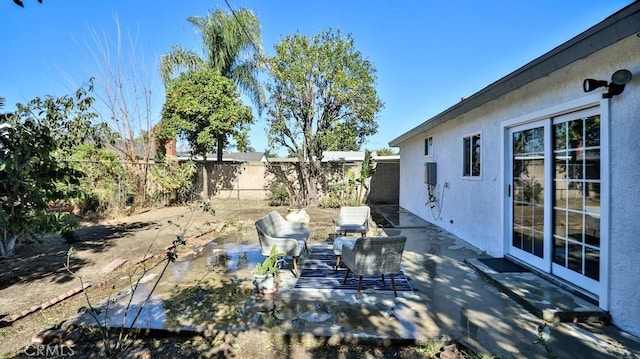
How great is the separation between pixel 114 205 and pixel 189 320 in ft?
28.3

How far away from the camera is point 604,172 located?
3373mm

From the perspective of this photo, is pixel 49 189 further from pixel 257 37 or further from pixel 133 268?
pixel 257 37

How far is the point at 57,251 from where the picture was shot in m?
6.43

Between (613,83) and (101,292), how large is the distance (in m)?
6.35

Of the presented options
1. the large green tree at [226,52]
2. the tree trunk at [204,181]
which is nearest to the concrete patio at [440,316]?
the tree trunk at [204,181]

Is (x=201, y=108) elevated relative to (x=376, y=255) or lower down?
elevated

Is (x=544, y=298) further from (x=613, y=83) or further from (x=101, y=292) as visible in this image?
(x=101, y=292)

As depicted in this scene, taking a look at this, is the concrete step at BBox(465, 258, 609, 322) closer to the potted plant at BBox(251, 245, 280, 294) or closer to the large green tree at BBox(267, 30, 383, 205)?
the potted plant at BBox(251, 245, 280, 294)

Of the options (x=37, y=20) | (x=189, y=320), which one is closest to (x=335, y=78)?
(x=37, y=20)

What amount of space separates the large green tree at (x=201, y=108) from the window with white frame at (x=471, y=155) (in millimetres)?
9404

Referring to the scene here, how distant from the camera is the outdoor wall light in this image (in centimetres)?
307

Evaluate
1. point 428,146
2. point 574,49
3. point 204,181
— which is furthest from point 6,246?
point 428,146
